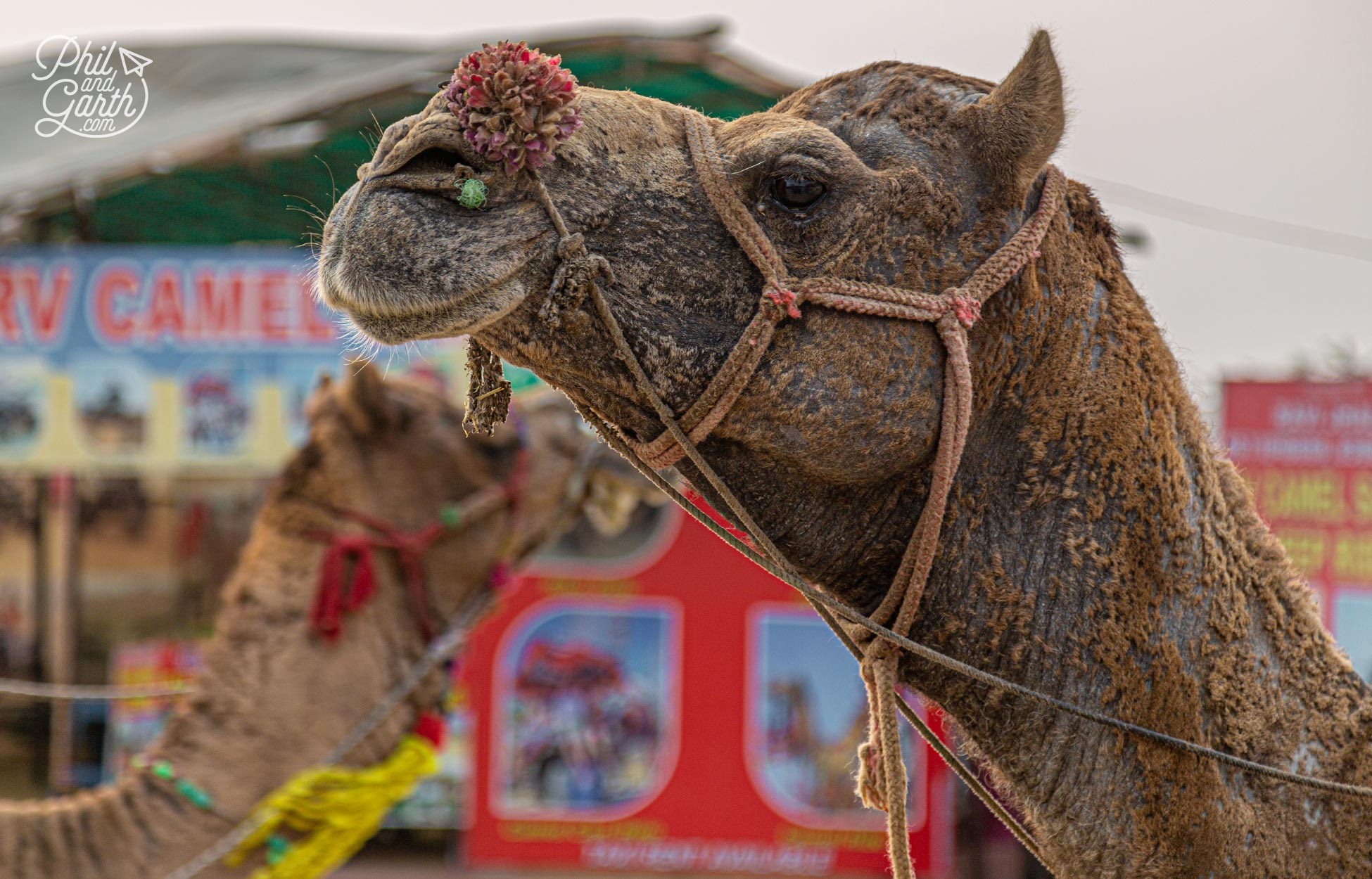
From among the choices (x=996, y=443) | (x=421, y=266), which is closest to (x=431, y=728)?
(x=996, y=443)

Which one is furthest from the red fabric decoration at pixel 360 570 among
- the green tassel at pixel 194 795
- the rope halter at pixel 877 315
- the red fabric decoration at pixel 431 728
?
the rope halter at pixel 877 315

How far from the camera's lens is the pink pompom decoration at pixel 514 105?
5.80 ft

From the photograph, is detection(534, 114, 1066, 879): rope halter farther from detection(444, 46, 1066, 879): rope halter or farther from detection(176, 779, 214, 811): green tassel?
detection(176, 779, 214, 811): green tassel

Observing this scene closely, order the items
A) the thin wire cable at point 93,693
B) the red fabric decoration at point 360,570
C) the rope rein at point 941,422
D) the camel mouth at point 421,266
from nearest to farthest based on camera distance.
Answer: the camel mouth at point 421,266, the rope rein at point 941,422, the thin wire cable at point 93,693, the red fabric decoration at point 360,570

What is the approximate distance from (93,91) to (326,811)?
16.6 feet

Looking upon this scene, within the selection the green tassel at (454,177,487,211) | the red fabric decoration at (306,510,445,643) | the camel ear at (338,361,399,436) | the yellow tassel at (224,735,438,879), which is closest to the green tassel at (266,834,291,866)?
the yellow tassel at (224,735,438,879)

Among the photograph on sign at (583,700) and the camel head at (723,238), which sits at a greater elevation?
the camel head at (723,238)

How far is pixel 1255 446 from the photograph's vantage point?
27.2 feet

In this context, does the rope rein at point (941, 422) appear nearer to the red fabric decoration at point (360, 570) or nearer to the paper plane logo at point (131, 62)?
the red fabric decoration at point (360, 570)

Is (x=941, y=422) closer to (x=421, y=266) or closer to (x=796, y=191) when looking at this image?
(x=796, y=191)

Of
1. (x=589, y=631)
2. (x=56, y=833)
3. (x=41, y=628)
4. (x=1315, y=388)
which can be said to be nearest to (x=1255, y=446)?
(x=1315, y=388)

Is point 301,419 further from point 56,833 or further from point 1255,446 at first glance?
point 1255,446

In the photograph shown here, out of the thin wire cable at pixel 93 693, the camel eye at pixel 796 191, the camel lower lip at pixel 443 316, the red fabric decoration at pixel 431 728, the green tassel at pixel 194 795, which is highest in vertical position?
the camel eye at pixel 796 191

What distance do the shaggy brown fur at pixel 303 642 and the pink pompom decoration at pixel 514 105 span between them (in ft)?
8.92
